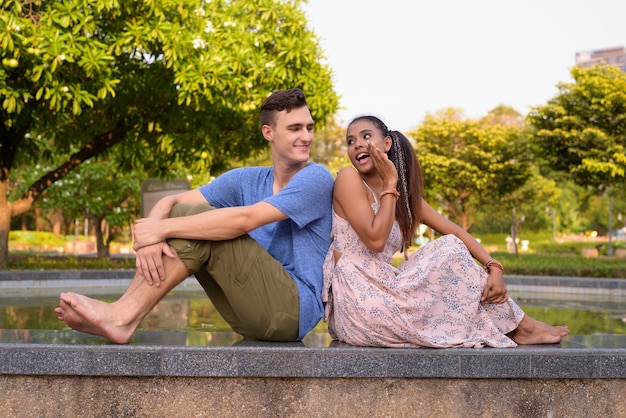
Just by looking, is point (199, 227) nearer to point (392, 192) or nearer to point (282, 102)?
point (282, 102)

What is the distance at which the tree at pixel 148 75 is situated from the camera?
34.6ft

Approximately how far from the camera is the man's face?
12.5 ft

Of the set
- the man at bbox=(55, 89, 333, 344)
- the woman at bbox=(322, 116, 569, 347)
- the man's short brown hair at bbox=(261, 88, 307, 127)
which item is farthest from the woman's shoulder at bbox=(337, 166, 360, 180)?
the man's short brown hair at bbox=(261, 88, 307, 127)

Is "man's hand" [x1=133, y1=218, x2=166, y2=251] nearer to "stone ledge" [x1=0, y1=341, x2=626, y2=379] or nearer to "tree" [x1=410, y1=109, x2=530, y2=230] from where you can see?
"stone ledge" [x1=0, y1=341, x2=626, y2=379]

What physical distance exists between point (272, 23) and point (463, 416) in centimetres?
1105

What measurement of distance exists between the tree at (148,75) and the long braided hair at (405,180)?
756 centimetres

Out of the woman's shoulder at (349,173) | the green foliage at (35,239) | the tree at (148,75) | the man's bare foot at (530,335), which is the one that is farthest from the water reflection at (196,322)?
the green foliage at (35,239)

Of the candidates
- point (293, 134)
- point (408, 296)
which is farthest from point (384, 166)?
point (408, 296)

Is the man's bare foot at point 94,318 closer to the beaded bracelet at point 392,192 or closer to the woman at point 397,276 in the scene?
the woman at point 397,276

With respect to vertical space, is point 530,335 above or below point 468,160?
below

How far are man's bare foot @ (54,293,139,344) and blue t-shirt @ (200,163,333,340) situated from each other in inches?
33.2

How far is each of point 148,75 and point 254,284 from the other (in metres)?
11.0

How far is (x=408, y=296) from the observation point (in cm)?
361

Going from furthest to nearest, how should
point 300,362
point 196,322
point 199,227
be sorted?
point 196,322, point 199,227, point 300,362
